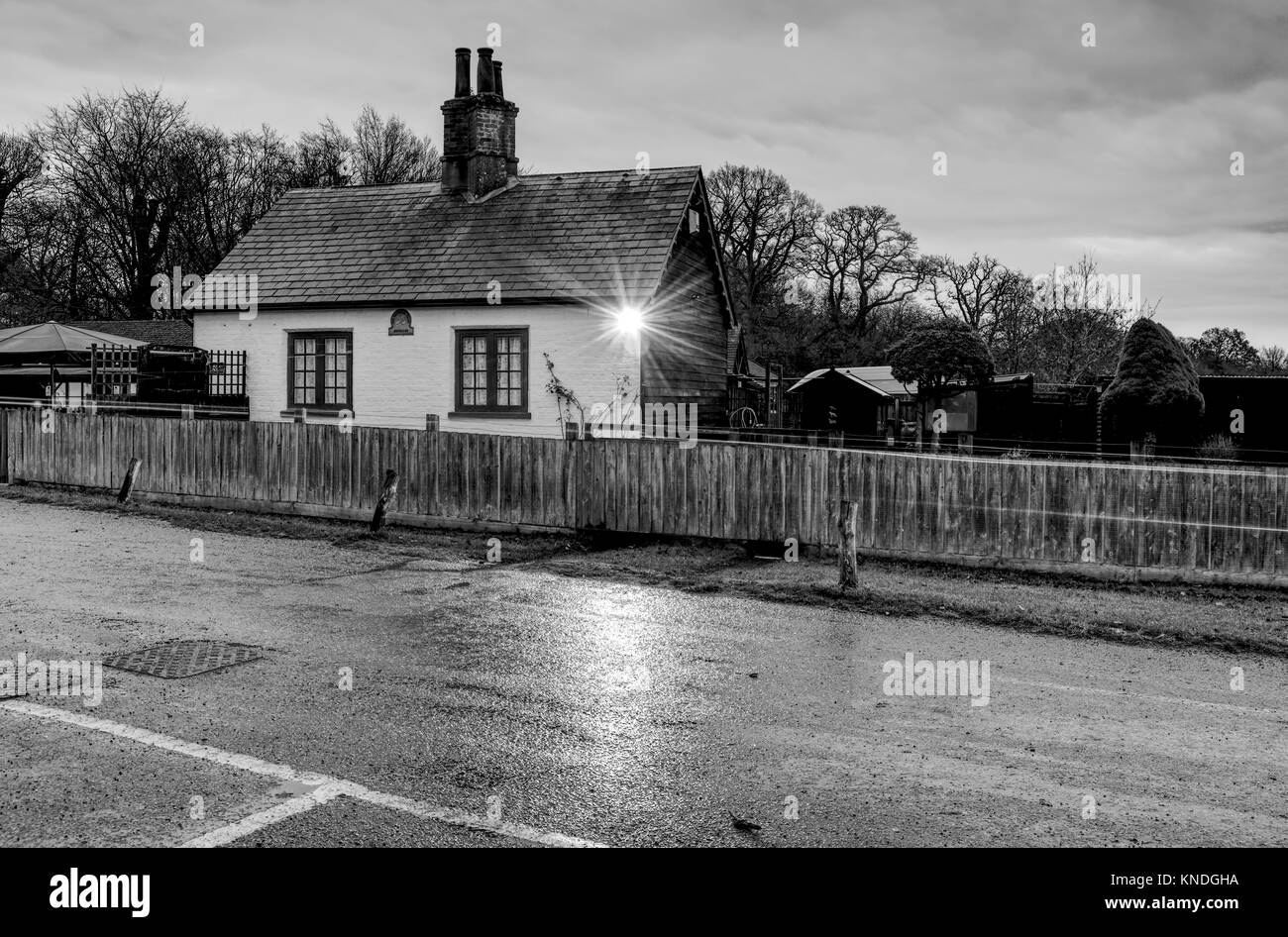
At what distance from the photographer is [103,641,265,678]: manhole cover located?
8.30 m

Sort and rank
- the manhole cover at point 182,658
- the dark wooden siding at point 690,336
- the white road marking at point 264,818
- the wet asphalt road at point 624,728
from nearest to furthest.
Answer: the white road marking at point 264,818
the wet asphalt road at point 624,728
the manhole cover at point 182,658
the dark wooden siding at point 690,336

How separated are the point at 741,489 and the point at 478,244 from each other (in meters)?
11.4

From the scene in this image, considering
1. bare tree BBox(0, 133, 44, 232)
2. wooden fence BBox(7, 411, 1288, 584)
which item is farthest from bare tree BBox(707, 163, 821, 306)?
wooden fence BBox(7, 411, 1288, 584)

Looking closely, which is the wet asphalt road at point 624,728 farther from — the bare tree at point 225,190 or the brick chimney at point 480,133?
the bare tree at point 225,190

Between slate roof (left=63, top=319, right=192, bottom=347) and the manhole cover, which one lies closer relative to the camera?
the manhole cover

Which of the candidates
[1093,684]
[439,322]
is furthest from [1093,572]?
[439,322]

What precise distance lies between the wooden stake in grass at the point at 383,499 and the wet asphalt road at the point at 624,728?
16.0ft

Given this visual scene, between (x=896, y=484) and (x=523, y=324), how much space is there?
1059cm

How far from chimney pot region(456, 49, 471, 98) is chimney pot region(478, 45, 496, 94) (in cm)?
54

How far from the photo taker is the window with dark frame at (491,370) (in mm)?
22734

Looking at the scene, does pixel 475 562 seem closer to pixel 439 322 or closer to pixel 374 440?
pixel 374 440

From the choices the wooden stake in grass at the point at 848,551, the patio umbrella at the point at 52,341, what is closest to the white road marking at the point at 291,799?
the wooden stake in grass at the point at 848,551

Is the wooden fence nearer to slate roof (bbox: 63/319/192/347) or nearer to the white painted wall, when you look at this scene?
the white painted wall
